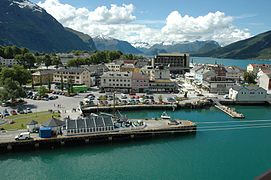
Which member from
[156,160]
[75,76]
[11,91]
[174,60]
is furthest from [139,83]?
[174,60]

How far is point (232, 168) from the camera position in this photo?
21.4 metres

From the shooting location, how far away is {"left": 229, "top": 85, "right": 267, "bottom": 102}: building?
43375mm

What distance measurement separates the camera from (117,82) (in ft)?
159

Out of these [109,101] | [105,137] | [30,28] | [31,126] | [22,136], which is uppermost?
[30,28]

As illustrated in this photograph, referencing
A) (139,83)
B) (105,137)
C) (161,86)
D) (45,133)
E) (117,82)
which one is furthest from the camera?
(161,86)

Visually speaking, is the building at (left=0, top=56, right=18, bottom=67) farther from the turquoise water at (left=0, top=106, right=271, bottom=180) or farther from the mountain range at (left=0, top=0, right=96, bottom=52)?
the mountain range at (left=0, top=0, right=96, bottom=52)

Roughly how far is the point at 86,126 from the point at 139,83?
23118 mm

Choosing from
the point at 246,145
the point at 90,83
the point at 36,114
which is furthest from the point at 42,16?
the point at 246,145

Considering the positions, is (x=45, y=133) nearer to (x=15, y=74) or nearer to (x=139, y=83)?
(x=15, y=74)

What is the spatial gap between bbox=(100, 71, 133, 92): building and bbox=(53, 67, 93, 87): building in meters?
4.83

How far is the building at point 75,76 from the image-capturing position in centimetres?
5105

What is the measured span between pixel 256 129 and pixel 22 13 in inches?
6360

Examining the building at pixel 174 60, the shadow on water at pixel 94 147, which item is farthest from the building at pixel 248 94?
the building at pixel 174 60

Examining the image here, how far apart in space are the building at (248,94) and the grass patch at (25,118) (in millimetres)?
28283
